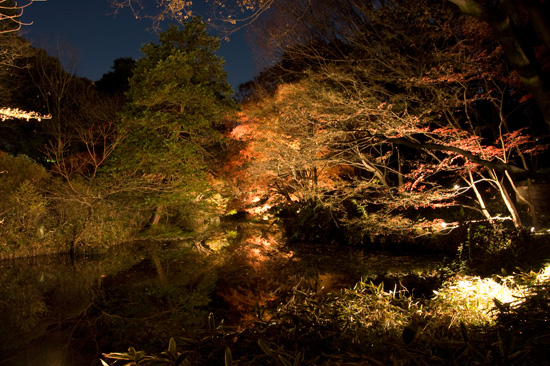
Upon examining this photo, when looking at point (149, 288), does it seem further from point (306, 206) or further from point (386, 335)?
point (306, 206)

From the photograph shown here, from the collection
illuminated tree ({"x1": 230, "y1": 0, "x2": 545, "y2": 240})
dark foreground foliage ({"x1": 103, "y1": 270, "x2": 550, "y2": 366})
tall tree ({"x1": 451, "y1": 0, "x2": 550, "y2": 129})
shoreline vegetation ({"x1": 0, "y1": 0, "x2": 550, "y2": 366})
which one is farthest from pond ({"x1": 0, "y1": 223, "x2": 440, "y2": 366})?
tall tree ({"x1": 451, "y1": 0, "x2": 550, "y2": 129})

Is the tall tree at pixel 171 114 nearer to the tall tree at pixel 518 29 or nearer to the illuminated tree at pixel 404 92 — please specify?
the illuminated tree at pixel 404 92

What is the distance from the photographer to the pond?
4742mm

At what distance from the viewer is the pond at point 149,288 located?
15.6 feet

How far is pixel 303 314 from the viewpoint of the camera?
11.3ft

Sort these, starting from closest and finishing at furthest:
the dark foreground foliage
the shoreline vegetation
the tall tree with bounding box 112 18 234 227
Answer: the dark foreground foliage, the shoreline vegetation, the tall tree with bounding box 112 18 234 227

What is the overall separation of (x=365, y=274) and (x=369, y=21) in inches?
253

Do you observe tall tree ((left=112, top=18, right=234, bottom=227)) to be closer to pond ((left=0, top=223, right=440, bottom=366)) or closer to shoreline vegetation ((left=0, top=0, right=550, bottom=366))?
shoreline vegetation ((left=0, top=0, right=550, bottom=366))

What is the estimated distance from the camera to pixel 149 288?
23.9 feet

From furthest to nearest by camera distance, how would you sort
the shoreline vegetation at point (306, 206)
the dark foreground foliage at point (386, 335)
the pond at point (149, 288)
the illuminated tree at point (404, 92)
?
1. the illuminated tree at point (404, 92)
2. the pond at point (149, 288)
3. the shoreline vegetation at point (306, 206)
4. the dark foreground foliage at point (386, 335)

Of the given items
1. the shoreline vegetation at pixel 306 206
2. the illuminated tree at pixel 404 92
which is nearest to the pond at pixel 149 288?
the shoreline vegetation at pixel 306 206

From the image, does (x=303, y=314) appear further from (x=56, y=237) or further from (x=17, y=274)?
(x=56, y=237)

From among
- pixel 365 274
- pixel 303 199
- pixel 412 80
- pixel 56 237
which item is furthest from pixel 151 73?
pixel 365 274

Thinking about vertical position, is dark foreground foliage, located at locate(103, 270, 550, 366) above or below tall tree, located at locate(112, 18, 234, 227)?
below
